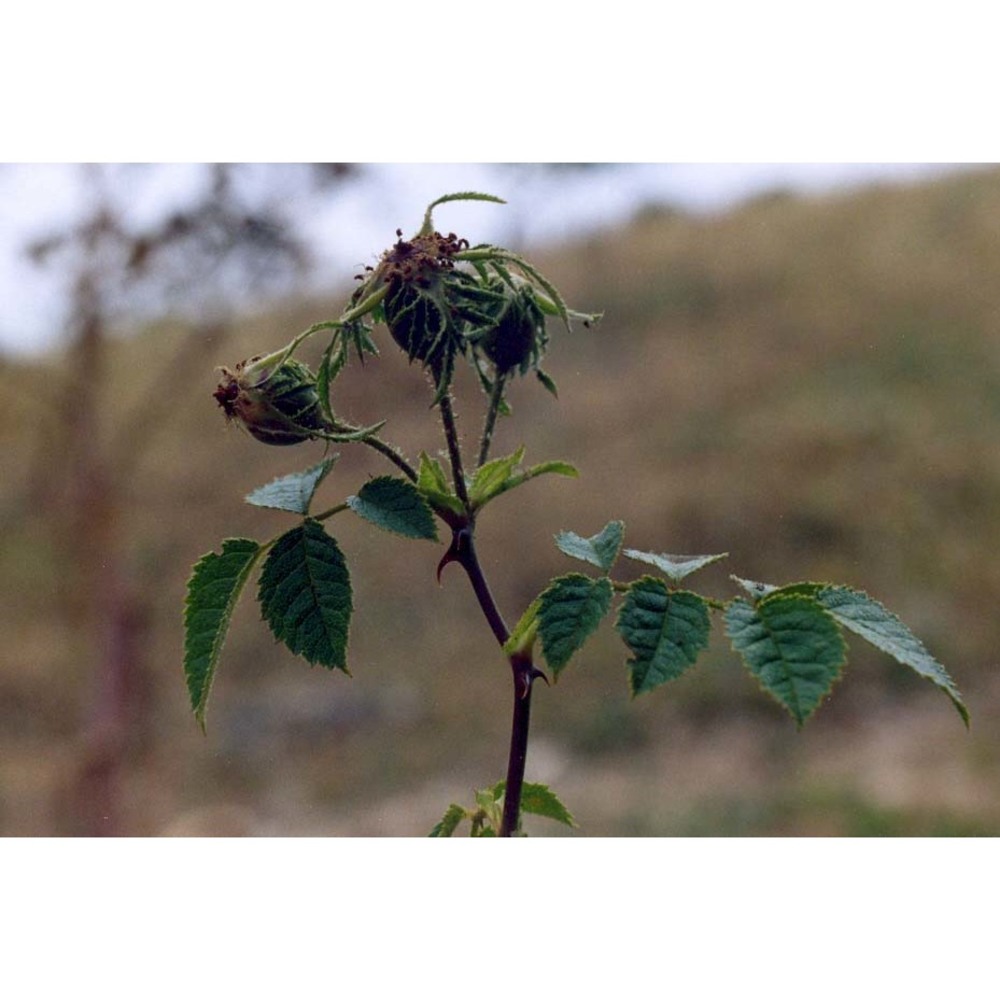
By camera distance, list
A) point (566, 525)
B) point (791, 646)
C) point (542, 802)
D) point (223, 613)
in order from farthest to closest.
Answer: point (566, 525)
point (542, 802)
point (223, 613)
point (791, 646)

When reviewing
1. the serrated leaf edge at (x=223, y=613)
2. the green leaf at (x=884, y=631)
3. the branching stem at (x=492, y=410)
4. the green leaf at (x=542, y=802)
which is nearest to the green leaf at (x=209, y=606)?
the serrated leaf edge at (x=223, y=613)

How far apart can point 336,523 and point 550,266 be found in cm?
364

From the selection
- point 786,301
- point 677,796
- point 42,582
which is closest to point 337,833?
point 677,796

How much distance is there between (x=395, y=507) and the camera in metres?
0.86

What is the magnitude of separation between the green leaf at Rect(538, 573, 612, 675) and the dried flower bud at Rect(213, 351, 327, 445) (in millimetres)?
236

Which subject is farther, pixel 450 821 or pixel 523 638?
pixel 450 821

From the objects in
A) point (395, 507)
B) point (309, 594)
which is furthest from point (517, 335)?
point (309, 594)

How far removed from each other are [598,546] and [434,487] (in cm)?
16

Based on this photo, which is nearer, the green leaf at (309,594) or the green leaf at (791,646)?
the green leaf at (791,646)

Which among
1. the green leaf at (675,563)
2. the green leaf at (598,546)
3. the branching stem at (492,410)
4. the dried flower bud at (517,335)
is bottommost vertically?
the green leaf at (675,563)

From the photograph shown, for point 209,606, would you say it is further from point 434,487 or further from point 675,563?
point 675,563

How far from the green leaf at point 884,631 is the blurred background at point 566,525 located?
97.9 inches

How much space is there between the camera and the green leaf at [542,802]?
3.37 feet

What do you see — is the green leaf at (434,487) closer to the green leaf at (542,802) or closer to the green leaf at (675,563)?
the green leaf at (675,563)
